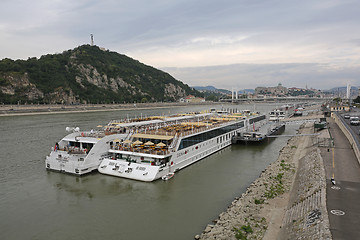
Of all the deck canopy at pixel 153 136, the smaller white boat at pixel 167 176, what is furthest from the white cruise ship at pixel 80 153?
the smaller white boat at pixel 167 176

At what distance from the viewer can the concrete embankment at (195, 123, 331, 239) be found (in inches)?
443

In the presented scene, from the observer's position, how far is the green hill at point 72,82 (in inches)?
4186

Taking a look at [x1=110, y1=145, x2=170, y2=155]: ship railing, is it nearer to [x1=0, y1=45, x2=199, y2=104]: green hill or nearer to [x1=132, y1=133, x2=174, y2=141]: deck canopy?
[x1=132, y1=133, x2=174, y2=141]: deck canopy

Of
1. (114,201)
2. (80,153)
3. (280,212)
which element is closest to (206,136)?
(80,153)

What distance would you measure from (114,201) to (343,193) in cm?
1477

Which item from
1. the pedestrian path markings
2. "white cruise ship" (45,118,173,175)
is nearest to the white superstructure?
"white cruise ship" (45,118,173,175)

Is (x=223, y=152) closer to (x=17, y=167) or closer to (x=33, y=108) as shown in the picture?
(x=17, y=167)

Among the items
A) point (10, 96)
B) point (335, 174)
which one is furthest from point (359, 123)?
point (10, 96)

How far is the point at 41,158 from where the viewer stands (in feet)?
95.0

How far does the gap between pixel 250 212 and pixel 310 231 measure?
4.02 meters

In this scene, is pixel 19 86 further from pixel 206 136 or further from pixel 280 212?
pixel 280 212

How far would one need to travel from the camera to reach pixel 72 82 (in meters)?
132

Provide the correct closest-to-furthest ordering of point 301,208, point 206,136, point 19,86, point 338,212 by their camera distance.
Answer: point 338,212
point 301,208
point 206,136
point 19,86

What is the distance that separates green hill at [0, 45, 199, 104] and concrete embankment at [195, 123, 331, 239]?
362ft
